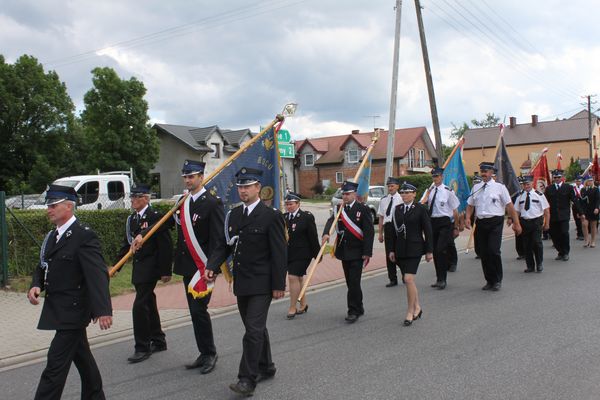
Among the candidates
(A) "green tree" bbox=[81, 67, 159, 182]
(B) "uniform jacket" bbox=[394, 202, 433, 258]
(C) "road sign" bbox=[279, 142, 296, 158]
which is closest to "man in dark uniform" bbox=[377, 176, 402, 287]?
(B) "uniform jacket" bbox=[394, 202, 433, 258]

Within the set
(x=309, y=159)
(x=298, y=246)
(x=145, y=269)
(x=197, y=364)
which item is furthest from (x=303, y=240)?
(x=309, y=159)

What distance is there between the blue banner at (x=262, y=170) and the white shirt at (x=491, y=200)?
4118 millimetres

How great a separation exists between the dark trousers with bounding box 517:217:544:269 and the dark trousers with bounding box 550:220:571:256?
1854 millimetres

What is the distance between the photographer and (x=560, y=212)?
12984 mm

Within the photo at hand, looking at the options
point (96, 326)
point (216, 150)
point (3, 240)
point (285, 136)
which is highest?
point (216, 150)

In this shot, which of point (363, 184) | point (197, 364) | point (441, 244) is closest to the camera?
point (197, 364)

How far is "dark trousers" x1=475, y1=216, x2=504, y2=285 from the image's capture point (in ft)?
29.7

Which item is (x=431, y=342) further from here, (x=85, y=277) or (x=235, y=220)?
(x=85, y=277)

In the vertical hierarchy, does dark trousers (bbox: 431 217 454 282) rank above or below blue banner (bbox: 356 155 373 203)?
below

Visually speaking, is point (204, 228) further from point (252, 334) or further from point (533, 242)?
point (533, 242)

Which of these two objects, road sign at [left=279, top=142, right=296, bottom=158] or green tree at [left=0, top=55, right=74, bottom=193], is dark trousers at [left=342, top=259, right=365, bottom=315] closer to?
road sign at [left=279, top=142, right=296, bottom=158]

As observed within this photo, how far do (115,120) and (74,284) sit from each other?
3428 cm

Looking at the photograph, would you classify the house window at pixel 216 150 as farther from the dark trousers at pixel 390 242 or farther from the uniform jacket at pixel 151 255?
the uniform jacket at pixel 151 255

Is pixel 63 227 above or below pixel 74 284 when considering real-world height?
above
